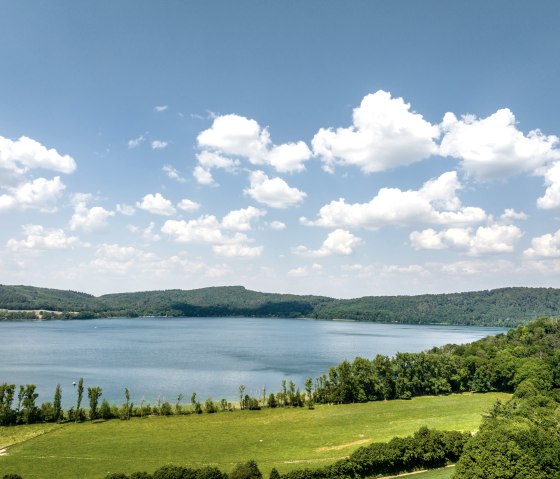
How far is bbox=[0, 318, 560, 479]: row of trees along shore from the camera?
36719 millimetres

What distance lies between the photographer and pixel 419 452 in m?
45.1

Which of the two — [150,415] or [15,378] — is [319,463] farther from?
[15,378]

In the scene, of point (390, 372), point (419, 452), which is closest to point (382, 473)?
point (419, 452)

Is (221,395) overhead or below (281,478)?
below

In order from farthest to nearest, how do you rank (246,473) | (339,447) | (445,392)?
1. (445,392)
2. (339,447)
3. (246,473)

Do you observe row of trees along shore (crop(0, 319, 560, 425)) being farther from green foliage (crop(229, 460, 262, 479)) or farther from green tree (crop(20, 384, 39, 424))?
green foliage (crop(229, 460, 262, 479))

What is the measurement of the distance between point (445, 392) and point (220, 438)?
2245 inches

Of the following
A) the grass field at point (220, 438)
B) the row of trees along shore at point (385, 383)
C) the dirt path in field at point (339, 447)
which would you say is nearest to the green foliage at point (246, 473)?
the grass field at point (220, 438)

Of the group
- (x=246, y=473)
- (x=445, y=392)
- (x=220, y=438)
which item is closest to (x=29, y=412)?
(x=220, y=438)

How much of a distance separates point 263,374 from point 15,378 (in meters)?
64.7

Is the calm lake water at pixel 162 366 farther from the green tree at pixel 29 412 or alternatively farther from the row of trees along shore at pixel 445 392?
the green tree at pixel 29 412

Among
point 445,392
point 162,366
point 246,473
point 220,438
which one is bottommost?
point 162,366

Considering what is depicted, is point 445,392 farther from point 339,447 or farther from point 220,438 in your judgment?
point 220,438

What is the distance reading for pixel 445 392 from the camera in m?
94.9
